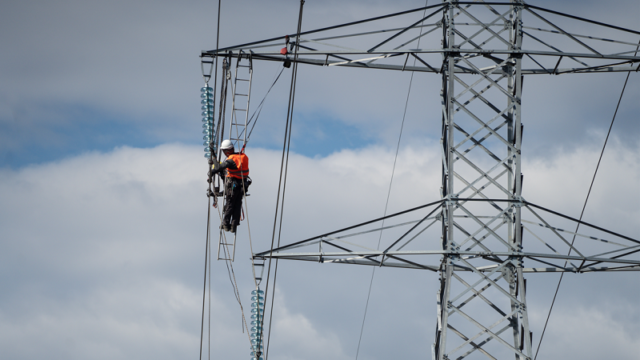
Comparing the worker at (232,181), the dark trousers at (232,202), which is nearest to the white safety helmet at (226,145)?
the worker at (232,181)

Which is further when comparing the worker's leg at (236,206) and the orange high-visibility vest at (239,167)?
the worker's leg at (236,206)

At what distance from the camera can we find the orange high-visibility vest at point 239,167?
79.0 ft

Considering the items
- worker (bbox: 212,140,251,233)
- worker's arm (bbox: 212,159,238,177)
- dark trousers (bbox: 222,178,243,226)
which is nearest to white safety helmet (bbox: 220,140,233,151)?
worker (bbox: 212,140,251,233)

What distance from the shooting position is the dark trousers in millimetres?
24359

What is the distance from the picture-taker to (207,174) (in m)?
24.5

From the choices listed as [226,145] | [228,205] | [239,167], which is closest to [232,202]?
[228,205]

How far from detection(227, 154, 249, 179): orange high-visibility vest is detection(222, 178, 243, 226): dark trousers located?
18 centimetres

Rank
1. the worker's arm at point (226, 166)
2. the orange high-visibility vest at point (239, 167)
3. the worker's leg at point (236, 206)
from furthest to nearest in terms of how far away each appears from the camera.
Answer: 1. the worker's leg at point (236, 206)
2. the orange high-visibility vest at point (239, 167)
3. the worker's arm at point (226, 166)

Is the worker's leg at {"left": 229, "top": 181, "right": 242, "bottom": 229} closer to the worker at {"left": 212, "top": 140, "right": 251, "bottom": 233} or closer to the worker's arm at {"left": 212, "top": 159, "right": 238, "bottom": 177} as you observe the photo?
the worker at {"left": 212, "top": 140, "right": 251, "bottom": 233}

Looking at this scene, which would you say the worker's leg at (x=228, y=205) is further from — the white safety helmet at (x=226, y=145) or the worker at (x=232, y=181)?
the white safety helmet at (x=226, y=145)

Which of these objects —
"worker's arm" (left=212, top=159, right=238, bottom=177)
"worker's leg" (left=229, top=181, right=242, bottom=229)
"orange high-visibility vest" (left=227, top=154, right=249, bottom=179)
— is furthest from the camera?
"worker's leg" (left=229, top=181, right=242, bottom=229)

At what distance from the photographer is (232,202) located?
80.5 ft

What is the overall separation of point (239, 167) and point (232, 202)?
3.39 ft

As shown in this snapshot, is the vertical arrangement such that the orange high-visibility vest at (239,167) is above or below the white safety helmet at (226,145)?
below
